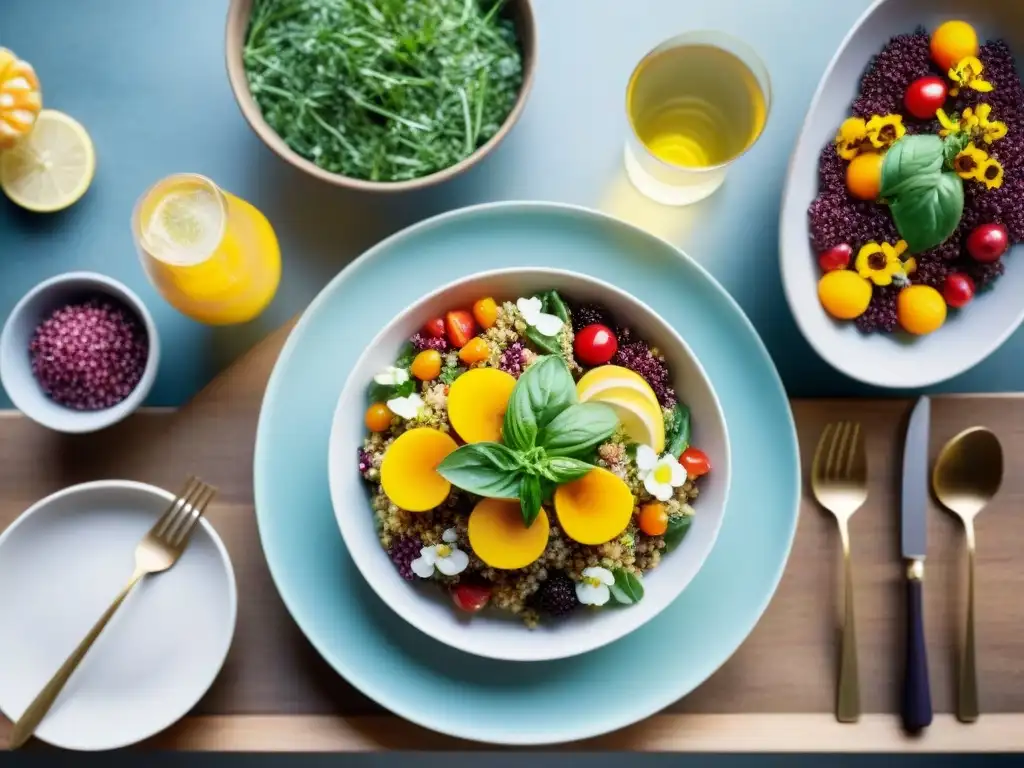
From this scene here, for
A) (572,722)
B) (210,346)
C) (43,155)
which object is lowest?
(572,722)

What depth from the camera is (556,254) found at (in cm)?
129

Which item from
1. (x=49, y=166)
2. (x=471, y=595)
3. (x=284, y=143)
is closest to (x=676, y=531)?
(x=471, y=595)

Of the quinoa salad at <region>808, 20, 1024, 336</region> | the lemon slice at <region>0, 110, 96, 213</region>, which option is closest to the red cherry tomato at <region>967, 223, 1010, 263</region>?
the quinoa salad at <region>808, 20, 1024, 336</region>

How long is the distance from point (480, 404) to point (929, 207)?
0.66 m

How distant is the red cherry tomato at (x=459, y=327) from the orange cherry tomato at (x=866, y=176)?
0.57 m

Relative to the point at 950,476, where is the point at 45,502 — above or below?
below

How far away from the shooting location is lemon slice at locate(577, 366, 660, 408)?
45.6 inches

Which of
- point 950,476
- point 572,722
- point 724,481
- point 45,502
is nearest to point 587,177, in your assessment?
point 724,481

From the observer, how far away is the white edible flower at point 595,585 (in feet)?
3.77

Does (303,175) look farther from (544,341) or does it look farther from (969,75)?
(969,75)

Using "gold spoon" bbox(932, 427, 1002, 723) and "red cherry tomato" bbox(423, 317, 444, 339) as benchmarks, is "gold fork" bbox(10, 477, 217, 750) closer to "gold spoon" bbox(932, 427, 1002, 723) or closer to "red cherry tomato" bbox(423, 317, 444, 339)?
"red cherry tomato" bbox(423, 317, 444, 339)

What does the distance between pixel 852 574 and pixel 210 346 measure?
1017 millimetres

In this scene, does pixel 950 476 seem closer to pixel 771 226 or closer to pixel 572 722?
pixel 771 226

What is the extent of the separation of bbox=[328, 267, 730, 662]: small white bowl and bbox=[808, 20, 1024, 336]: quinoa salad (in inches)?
10.7
